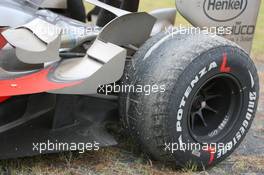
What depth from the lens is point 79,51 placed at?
337 centimetres

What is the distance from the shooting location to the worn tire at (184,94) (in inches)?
120

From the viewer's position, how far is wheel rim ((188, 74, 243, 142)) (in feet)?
11.1

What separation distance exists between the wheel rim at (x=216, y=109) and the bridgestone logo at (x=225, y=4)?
599 mm

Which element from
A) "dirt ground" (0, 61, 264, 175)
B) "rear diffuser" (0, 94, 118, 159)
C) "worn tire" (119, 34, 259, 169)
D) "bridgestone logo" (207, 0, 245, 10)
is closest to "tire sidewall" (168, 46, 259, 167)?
"worn tire" (119, 34, 259, 169)

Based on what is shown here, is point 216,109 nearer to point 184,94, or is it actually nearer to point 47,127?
point 184,94

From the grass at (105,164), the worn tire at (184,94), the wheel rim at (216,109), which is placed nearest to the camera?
the worn tire at (184,94)

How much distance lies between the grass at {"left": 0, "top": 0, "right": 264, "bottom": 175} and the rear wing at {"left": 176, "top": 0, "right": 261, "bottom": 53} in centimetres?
90

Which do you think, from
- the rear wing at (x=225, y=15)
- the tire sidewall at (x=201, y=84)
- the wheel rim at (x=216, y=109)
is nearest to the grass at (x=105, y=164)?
the tire sidewall at (x=201, y=84)

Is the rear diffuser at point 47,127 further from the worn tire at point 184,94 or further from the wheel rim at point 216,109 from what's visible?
the wheel rim at point 216,109

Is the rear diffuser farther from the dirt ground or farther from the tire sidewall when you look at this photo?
the tire sidewall

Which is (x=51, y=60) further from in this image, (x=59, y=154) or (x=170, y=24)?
(x=170, y=24)

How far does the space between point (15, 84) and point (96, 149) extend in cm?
72

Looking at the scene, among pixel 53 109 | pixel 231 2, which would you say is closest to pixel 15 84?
pixel 53 109

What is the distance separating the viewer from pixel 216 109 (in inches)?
137
